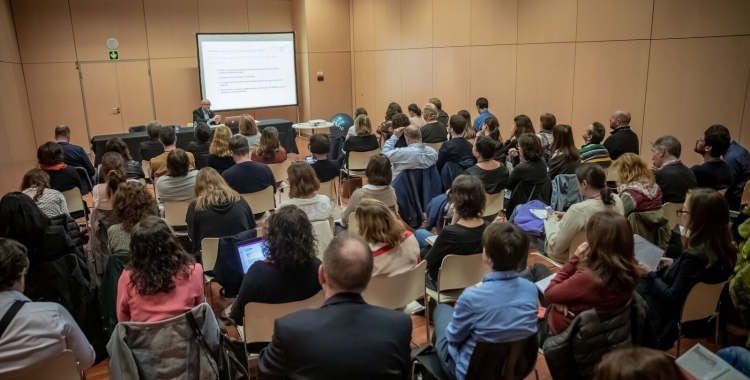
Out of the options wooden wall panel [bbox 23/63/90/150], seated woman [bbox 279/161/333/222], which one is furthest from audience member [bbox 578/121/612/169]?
wooden wall panel [bbox 23/63/90/150]

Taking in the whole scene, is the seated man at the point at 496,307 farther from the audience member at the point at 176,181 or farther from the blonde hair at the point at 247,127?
the blonde hair at the point at 247,127

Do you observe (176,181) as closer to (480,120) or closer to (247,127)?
(247,127)

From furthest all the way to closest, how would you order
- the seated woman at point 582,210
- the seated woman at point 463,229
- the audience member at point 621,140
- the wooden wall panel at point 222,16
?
the wooden wall panel at point 222,16
the audience member at point 621,140
the seated woman at point 582,210
the seated woman at point 463,229

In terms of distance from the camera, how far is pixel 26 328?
7.54 feet

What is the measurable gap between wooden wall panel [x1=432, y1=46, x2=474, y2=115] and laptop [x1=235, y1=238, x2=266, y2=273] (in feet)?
24.4

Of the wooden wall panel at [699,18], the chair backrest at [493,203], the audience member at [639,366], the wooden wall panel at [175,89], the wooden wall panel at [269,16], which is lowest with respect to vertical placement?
the chair backrest at [493,203]

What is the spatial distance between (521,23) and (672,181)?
5.20 metres

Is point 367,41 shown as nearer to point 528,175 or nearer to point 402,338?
point 528,175

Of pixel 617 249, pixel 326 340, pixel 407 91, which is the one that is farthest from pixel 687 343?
pixel 407 91

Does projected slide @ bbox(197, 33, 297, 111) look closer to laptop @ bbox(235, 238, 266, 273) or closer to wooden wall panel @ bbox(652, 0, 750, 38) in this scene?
wooden wall panel @ bbox(652, 0, 750, 38)

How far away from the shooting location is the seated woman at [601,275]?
244 centimetres

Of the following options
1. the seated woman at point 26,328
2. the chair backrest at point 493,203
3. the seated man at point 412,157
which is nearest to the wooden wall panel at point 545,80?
the seated man at point 412,157

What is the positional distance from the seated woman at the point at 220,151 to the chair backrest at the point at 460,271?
3.67m

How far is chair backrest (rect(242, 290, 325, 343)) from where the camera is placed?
2.67 m
